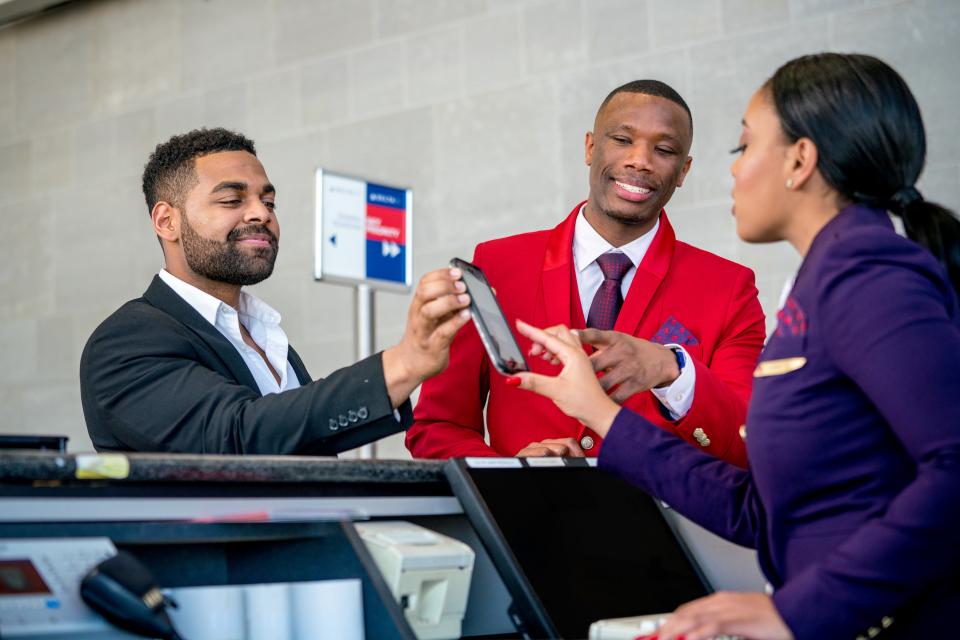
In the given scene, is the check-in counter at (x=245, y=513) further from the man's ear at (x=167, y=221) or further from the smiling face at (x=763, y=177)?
the man's ear at (x=167, y=221)

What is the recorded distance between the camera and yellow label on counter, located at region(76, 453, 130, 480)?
132 centimetres

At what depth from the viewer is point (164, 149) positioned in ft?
9.11

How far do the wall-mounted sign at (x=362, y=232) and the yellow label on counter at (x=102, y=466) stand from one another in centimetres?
276

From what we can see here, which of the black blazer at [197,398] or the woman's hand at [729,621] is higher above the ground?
the black blazer at [197,398]

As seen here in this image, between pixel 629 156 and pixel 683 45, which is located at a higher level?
pixel 683 45

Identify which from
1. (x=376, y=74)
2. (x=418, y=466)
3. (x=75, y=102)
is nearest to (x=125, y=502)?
(x=418, y=466)

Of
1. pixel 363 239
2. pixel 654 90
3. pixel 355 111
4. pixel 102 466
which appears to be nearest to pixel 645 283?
pixel 654 90

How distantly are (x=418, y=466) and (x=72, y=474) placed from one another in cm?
48

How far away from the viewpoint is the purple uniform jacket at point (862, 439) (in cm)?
119

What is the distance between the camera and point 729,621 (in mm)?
1240

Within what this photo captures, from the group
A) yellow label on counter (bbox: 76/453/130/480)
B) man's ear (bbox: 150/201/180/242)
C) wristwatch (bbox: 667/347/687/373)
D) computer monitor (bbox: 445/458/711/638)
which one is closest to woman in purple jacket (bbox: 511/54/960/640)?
computer monitor (bbox: 445/458/711/638)

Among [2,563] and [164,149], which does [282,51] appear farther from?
[2,563]

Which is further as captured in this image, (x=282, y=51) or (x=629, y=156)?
(x=282, y=51)

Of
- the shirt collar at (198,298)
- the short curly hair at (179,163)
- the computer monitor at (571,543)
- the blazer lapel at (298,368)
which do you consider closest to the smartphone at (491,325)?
the computer monitor at (571,543)
